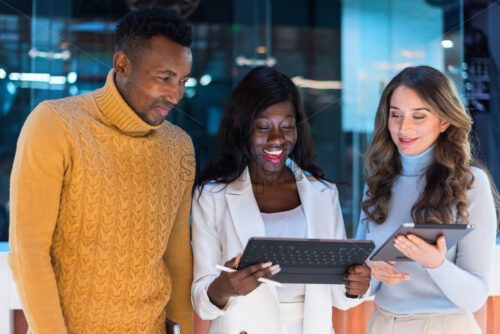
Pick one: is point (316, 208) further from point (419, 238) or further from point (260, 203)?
point (419, 238)

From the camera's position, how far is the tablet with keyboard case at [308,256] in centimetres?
124

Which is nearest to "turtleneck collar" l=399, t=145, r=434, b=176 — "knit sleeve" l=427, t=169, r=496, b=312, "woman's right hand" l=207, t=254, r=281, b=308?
"knit sleeve" l=427, t=169, r=496, b=312

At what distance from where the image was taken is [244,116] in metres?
A: 1.61

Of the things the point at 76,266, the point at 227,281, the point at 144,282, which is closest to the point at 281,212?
the point at 227,281

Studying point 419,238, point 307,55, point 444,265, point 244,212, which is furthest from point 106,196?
point 307,55

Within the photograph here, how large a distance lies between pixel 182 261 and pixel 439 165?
2.56ft

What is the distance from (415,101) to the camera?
5.05ft

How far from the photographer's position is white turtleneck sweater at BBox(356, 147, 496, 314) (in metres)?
1.42

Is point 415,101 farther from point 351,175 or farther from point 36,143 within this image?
point 351,175

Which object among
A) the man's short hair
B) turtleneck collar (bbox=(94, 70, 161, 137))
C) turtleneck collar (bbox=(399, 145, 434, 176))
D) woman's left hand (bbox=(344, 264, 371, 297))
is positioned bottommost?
woman's left hand (bbox=(344, 264, 371, 297))

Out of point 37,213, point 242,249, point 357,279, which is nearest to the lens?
point 37,213

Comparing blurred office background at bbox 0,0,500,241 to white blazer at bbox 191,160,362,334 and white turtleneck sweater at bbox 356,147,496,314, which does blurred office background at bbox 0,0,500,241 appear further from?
white turtleneck sweater at bbox 356,147,496,314

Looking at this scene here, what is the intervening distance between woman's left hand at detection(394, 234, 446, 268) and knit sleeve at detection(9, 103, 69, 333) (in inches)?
30.9

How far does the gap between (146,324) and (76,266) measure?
0.75ft
